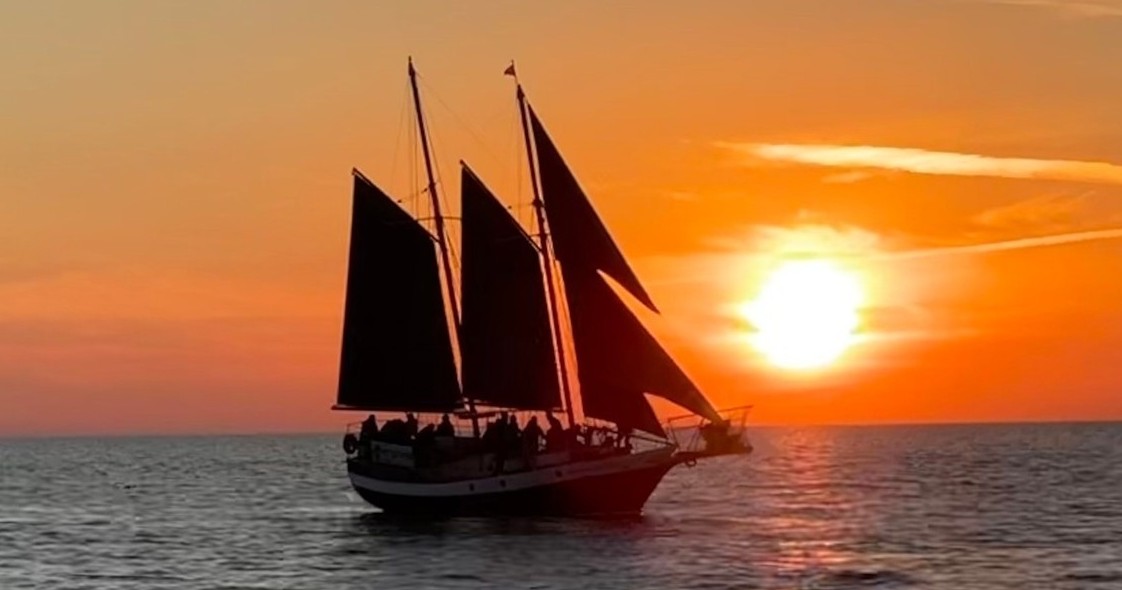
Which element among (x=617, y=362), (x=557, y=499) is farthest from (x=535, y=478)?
(x=617, y=362)

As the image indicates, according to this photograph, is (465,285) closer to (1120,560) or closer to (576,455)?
(576,455)

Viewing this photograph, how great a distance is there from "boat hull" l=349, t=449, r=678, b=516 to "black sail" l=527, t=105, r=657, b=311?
28.0 feet

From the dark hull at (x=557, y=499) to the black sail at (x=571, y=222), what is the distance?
920 cm

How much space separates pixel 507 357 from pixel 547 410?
2745 mm

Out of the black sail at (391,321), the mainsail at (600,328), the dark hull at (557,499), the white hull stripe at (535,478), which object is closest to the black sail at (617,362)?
the mainsail at (600,328)

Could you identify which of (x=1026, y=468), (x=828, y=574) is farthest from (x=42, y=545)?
(x=1026, y=468)

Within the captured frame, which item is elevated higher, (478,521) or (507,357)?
(507,357)

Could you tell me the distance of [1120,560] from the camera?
202 ft

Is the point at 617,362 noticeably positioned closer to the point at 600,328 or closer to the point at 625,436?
the point at 600,328

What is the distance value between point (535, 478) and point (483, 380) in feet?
15.8

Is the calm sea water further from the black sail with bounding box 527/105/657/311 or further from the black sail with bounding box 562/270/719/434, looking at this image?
the black sail with bounding box 527/105/657/311

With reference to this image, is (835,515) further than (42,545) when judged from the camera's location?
Yes

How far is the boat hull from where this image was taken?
7256 centimetres

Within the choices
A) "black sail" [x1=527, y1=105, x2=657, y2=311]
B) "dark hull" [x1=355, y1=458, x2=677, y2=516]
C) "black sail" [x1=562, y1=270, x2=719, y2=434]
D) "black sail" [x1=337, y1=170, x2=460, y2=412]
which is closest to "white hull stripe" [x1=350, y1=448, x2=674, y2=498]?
"dark hull" [x1=355, y1=458, x2=677, y2=516]
